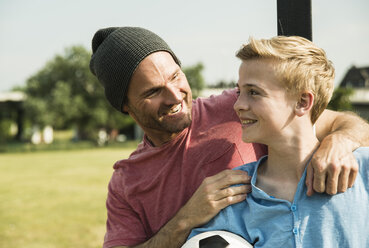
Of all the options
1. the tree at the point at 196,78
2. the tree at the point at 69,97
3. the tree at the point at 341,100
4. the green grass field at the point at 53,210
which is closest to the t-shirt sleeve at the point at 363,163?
the green grass field at the point at 53,210

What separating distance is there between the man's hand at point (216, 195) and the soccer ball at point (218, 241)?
0.13m

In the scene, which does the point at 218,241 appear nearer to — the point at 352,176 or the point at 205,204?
the point at 205,204

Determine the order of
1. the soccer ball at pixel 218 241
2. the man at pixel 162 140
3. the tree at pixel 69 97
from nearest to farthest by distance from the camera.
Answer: the soccer ball at pixel 218 241 < the man at pixel 162 140 < the tree at pixel 69 97

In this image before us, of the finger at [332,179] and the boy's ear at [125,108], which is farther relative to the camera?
the boy's ear at [125,108]

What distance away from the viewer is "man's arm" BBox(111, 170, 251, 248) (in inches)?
90.8

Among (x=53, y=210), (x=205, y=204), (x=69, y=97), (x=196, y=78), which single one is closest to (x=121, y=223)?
(x=205, y=204)

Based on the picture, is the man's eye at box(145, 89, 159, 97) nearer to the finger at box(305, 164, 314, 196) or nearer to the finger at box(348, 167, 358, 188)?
the finger at box(305, 164, 314, 196)

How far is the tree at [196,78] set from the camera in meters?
46.4

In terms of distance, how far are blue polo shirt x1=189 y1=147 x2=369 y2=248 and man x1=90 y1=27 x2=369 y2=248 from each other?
49cm

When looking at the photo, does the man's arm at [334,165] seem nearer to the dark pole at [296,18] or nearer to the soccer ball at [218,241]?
the soccer ball at [218,241]

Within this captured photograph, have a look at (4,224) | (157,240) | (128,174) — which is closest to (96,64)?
(128,174)

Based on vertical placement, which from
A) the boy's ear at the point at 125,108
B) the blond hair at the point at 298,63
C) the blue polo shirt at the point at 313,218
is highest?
the blond hair at the point at 298,63

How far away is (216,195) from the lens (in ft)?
7.64

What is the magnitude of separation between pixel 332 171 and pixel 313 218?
278mm
